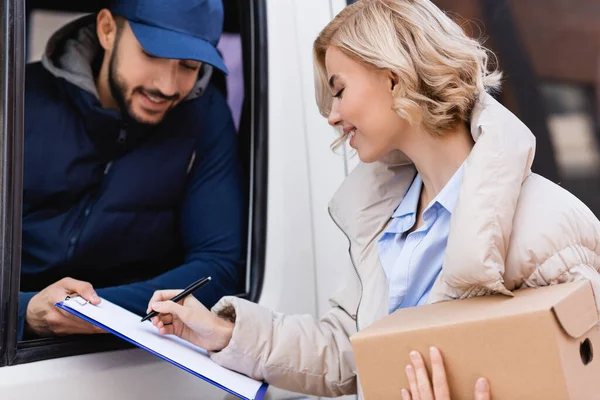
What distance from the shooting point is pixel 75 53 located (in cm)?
145

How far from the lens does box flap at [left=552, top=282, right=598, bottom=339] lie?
1.00 metres

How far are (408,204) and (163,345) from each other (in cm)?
59

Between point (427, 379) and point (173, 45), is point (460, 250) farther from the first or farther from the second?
Answer: point (173, 45)

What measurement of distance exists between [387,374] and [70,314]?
2.03 ft

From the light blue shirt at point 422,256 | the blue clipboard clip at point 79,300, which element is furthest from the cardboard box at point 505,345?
the blue clipboard clip at point 79,300

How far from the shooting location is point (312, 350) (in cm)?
151

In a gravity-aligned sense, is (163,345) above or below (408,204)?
below

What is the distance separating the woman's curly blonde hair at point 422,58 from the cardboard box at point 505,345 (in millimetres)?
398

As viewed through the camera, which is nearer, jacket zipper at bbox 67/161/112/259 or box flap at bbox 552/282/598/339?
box flap at bbox 552/282/598/339

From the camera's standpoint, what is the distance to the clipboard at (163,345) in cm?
126

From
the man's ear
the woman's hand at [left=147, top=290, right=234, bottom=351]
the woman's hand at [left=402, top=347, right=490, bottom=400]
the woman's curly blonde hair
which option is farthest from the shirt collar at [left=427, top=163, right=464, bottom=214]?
the man's ear

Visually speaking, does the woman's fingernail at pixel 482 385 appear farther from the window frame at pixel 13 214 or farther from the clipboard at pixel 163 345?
the window frame at pixel 13 214

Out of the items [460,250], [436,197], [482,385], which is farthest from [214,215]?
[482,385]

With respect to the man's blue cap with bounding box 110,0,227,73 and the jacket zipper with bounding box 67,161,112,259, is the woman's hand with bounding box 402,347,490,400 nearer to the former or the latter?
the jacket zipper with bounding box 67,161,112,259
